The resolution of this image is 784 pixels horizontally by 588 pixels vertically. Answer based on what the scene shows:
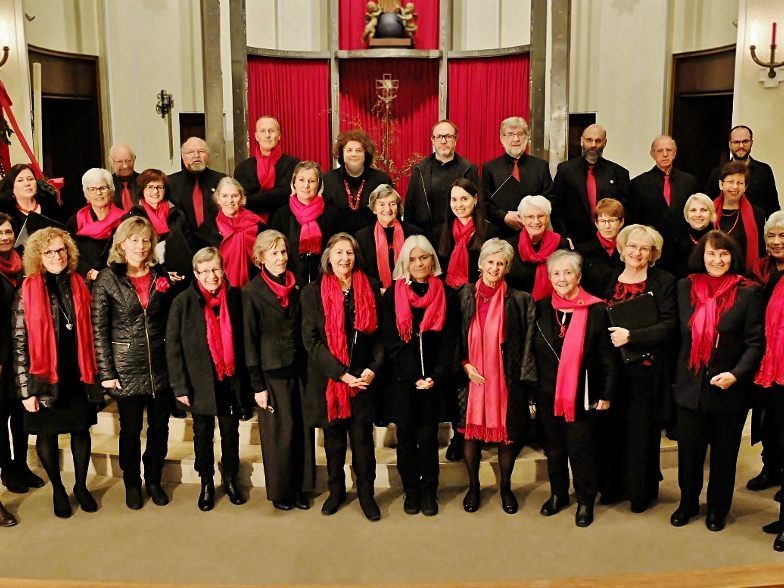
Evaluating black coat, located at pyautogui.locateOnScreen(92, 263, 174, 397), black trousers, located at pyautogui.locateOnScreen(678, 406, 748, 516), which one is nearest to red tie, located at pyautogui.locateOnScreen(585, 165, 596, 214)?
black trousers, located at pyautogui.locateOnScreen(678, 406, 748, 516)

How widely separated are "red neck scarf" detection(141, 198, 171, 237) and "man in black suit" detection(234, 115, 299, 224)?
0.46m

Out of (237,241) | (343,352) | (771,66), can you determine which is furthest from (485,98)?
(343,352)

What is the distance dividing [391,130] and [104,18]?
2.92 metres

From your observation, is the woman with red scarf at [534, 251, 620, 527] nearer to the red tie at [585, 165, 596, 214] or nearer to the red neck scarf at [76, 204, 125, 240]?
the red tie at [585, 165, 596, 214]

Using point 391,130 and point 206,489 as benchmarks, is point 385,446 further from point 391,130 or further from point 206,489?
point 391,130

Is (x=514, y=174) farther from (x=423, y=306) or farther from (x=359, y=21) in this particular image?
(x=359, y=21)

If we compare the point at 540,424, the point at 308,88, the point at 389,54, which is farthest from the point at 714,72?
the point at 540,424

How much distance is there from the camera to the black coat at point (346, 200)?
453cm

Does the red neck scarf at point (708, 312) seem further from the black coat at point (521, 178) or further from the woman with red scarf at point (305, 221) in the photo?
the woman with red scarf at point (305, 221)

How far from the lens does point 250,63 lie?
27.4 feet

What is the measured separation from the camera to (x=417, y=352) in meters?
3.84

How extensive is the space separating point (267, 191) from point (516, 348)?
1768mm

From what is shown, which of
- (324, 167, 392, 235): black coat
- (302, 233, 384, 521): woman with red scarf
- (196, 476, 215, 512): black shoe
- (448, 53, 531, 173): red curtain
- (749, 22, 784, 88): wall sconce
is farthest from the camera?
(448, 53, 531, 173): red curtain

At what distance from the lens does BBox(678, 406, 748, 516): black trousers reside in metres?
3.68
